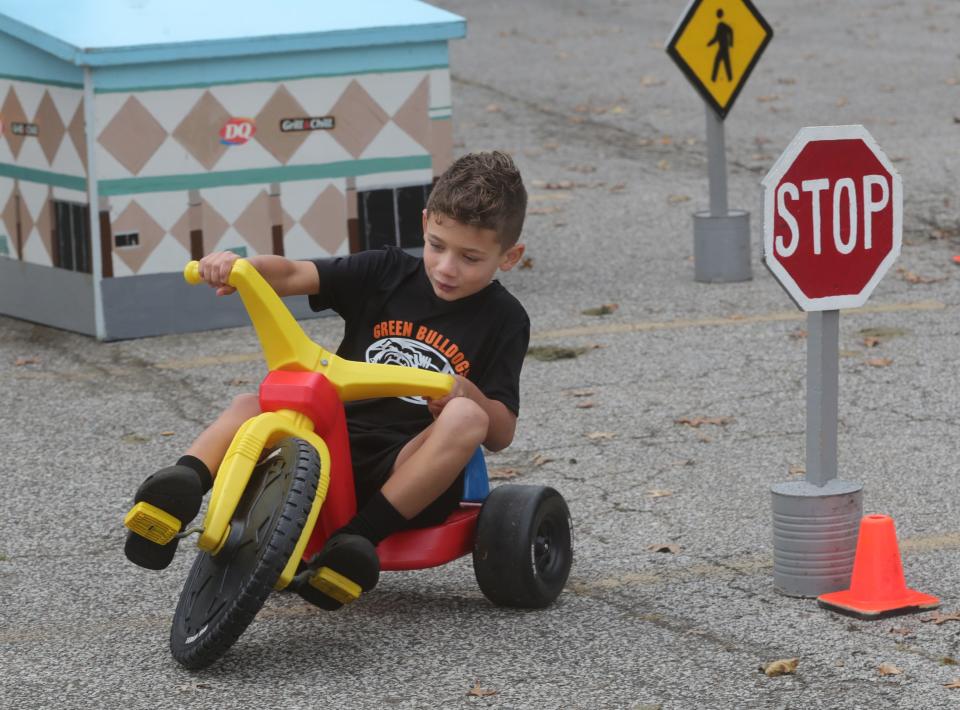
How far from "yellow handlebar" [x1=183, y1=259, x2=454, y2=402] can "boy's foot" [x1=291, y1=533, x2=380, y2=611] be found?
1.24 feet

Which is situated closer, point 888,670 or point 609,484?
point 888,670

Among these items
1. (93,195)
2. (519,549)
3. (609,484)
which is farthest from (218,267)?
(93,195)

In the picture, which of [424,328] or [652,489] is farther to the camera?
[652,489]

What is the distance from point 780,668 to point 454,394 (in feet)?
3.37

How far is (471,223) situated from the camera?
4203 mm

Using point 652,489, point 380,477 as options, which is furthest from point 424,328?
point 652,489

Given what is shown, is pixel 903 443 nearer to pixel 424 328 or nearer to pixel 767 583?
pixel 767 583

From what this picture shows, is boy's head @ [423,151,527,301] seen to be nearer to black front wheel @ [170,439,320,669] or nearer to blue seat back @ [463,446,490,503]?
blue seat back @ [463,446,490,503]

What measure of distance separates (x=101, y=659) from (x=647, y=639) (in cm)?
135

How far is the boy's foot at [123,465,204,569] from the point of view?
150 inches

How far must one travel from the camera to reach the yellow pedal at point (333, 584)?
13.1 feet

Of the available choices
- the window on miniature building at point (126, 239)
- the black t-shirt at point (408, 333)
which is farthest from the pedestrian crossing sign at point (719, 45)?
the black t-shirt at point (408, 333)

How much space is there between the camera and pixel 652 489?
546cm

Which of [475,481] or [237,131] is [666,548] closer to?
[475,481]
